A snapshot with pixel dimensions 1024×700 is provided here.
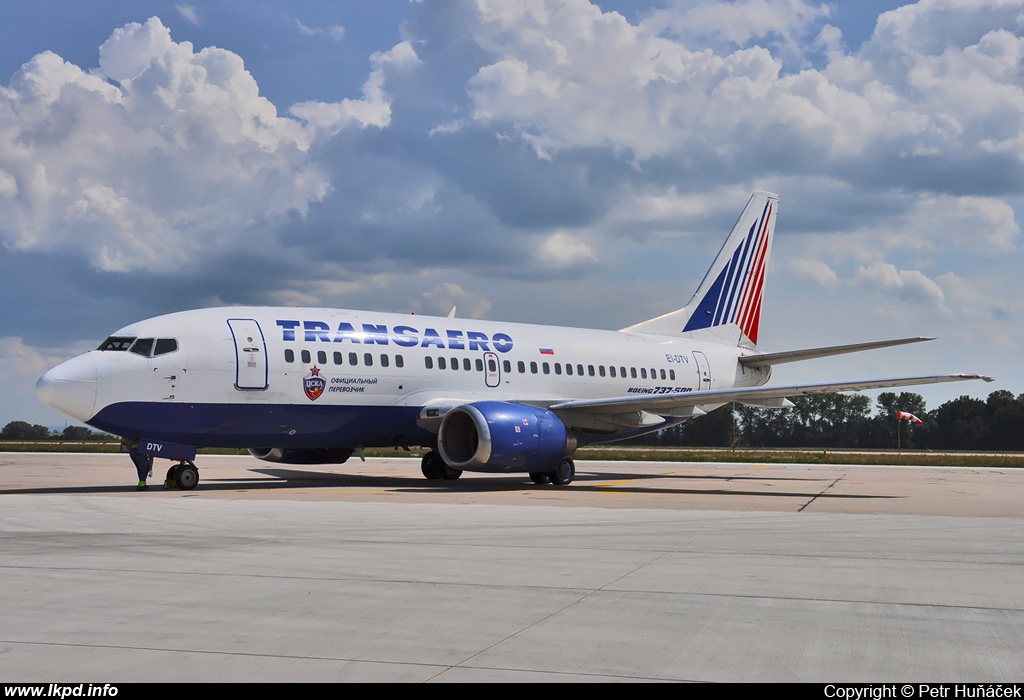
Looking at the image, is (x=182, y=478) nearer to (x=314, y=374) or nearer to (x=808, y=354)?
(x=314, y=374)

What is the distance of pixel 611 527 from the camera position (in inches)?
501

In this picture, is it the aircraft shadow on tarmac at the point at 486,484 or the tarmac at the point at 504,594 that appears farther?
the aircraft shadow on tarmac at the point at 486,484

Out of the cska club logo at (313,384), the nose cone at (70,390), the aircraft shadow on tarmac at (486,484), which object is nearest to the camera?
the nose cone at (70,390)

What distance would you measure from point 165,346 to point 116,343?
94cm

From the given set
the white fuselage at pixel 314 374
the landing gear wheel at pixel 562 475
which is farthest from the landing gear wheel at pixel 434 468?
the landing gear wheel at pixel 562 475

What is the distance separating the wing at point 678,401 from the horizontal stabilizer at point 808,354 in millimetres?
2003

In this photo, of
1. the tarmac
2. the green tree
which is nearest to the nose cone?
the tarmac

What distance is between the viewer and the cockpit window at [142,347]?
1975cm

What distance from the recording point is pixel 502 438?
21094 millimetres

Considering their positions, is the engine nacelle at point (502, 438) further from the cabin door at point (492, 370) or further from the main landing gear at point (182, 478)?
the main landing gear at point (182, 478)

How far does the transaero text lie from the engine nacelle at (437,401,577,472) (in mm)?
2436

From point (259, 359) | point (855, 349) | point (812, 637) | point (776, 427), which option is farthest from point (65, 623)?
point (776, 427)

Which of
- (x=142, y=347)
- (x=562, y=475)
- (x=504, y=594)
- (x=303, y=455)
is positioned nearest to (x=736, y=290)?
(x=562, y=475)

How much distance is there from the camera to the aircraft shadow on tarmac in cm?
2041
